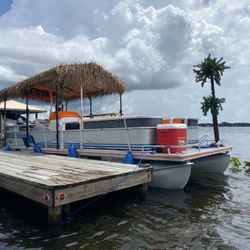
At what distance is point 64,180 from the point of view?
575 centimetres

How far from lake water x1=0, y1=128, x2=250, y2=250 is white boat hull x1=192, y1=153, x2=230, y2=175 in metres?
2.56

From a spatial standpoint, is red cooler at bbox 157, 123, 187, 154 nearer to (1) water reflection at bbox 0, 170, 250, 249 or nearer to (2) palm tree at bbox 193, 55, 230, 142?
(1) water reflection at bbox 0, 170, 250, 249

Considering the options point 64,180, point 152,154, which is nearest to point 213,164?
point 152,154

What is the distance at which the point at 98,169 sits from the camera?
23.5 feet

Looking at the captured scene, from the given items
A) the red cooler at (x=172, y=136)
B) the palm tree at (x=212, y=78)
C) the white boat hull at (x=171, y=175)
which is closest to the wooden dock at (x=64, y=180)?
the white boat hull at (x=171, y=175)

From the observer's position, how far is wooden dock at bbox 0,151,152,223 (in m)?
5.32

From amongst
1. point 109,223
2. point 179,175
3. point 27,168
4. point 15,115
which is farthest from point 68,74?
point 15,115

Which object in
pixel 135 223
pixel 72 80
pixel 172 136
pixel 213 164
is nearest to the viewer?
pixel 135 223

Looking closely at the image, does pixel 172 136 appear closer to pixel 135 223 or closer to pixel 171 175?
pixel 171 175

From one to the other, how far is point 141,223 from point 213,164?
6138 millimetres

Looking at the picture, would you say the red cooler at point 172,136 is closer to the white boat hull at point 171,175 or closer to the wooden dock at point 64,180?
the white boat hull at point 171,175

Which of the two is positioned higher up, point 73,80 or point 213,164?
point 73,80

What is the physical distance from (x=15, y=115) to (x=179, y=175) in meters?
15.7

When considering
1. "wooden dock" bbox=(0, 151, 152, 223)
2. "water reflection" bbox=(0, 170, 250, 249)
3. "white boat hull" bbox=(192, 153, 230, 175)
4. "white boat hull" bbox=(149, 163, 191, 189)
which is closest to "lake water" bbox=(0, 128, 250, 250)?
"water reflection" bbox=(0, 170, 250, 249)
